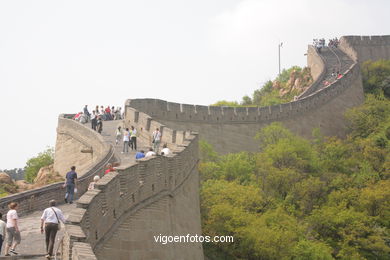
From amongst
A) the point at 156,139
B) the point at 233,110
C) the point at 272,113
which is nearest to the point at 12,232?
the point at 156,139

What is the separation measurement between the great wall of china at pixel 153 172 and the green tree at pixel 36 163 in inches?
239

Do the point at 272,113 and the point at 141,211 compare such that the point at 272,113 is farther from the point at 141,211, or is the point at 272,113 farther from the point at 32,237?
the point at 32,237

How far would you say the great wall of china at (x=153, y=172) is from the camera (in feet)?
41.5

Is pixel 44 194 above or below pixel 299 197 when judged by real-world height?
above

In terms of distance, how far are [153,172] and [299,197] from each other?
57.8ft

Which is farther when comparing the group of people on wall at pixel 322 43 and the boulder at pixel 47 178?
the group of people on wall at pixel 322 43

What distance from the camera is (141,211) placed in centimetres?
1555

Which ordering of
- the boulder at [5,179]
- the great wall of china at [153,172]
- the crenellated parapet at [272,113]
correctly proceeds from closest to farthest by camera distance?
the great wall of china at [153,172] < the boulder at [5,179] < the crenellated parapet at [272,113]

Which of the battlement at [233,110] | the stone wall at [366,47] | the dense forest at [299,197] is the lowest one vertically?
the dense forest at [299,197]

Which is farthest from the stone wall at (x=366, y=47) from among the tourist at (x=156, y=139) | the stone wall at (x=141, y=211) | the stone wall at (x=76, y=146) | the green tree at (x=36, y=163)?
the stone wall at (x=141, y=211)

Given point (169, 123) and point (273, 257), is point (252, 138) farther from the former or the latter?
point (273, 257)

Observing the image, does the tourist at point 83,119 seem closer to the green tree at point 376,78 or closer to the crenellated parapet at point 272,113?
the crenellated parapet at point 272,113

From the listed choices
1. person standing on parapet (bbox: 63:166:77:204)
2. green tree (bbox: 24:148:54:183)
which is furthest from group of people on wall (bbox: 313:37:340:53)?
person standing on parapet (bbox: 63:166:77:204)

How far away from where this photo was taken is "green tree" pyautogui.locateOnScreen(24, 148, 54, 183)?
3912cm
